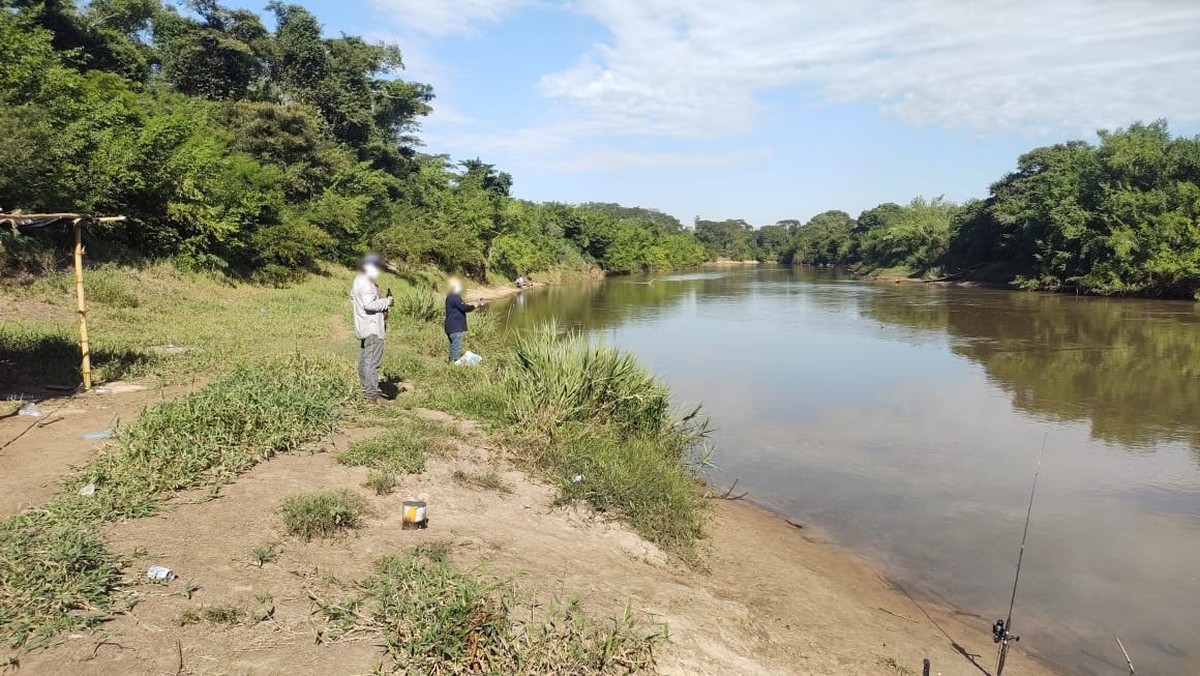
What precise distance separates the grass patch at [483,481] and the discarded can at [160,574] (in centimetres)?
271

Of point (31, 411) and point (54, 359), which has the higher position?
point (54, 359)

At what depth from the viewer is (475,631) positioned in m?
3.72

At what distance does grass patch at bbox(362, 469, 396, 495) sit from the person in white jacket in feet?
8.66

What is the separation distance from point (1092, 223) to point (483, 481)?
149ft

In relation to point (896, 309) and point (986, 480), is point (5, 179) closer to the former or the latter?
point (986, 480)

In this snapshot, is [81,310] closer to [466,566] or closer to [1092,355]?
[466,566]

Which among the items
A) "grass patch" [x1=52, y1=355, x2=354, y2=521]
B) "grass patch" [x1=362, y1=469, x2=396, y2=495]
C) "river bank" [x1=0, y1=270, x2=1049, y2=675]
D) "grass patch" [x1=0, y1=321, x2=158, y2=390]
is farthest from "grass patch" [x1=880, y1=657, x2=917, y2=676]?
"grass patch" [x1=0, y1=321, x2=158, y2=390]

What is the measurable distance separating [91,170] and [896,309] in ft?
108

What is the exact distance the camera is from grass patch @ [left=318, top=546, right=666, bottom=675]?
3615mm

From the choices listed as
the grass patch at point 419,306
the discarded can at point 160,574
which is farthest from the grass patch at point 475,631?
the grass patch at point 419,306

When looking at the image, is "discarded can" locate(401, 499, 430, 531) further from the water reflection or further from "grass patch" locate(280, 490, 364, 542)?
the water reflection

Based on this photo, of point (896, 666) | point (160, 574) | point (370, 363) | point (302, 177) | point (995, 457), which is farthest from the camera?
A: point (302, 177)

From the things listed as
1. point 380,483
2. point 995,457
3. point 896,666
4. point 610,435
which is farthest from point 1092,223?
point 380,483

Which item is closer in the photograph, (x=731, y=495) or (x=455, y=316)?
(x=731, y=495)
